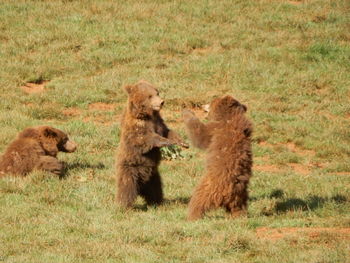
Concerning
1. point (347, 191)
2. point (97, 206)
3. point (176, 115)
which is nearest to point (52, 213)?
point (97, 206)

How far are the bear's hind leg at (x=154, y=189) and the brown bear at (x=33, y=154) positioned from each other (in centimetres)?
185

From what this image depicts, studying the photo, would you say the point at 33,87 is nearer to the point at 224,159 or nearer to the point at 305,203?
the point at 305,203

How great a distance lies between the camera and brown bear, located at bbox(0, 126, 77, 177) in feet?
38.6

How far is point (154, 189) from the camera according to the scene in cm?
1065

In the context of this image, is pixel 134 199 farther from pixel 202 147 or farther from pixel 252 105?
pixel 252 105

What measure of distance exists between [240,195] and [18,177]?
381 centimetres

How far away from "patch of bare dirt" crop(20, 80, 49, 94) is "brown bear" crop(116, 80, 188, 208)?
723 centimetres

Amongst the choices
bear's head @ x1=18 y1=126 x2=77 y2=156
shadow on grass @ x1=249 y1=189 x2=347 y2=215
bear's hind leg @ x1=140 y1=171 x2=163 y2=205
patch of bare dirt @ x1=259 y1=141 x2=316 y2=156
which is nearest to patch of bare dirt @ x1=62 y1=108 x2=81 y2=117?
bear's head @ x1=18 y1=126 x2=77 y2=156

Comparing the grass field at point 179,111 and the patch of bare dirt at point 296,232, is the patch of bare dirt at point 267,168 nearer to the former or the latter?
the grass field at point 179,111

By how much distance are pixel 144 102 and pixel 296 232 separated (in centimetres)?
276

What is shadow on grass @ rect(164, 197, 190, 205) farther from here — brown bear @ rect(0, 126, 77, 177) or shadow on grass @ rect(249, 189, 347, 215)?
brown bear @ rect(0, 126, 77, 177)

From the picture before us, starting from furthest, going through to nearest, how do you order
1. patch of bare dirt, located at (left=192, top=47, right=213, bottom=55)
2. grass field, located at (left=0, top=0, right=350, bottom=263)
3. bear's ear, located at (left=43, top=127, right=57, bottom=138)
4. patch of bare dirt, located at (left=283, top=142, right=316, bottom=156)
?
patch of bare dirt, located at (left=192, top=47, right=213, bottom=55)
patch of bare dirt, located at (left=283, top=142, right=316, bottom=156)
bear's ear, located at (left=43, top=127, right=57, bottom=138)
grass field, located at (left=0, top=0, right=350, bottom=263)

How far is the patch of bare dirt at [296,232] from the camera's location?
8.67m

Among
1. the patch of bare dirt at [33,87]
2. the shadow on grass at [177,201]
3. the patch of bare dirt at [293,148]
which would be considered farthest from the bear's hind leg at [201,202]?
the patch of bare dirt at [33,87]
